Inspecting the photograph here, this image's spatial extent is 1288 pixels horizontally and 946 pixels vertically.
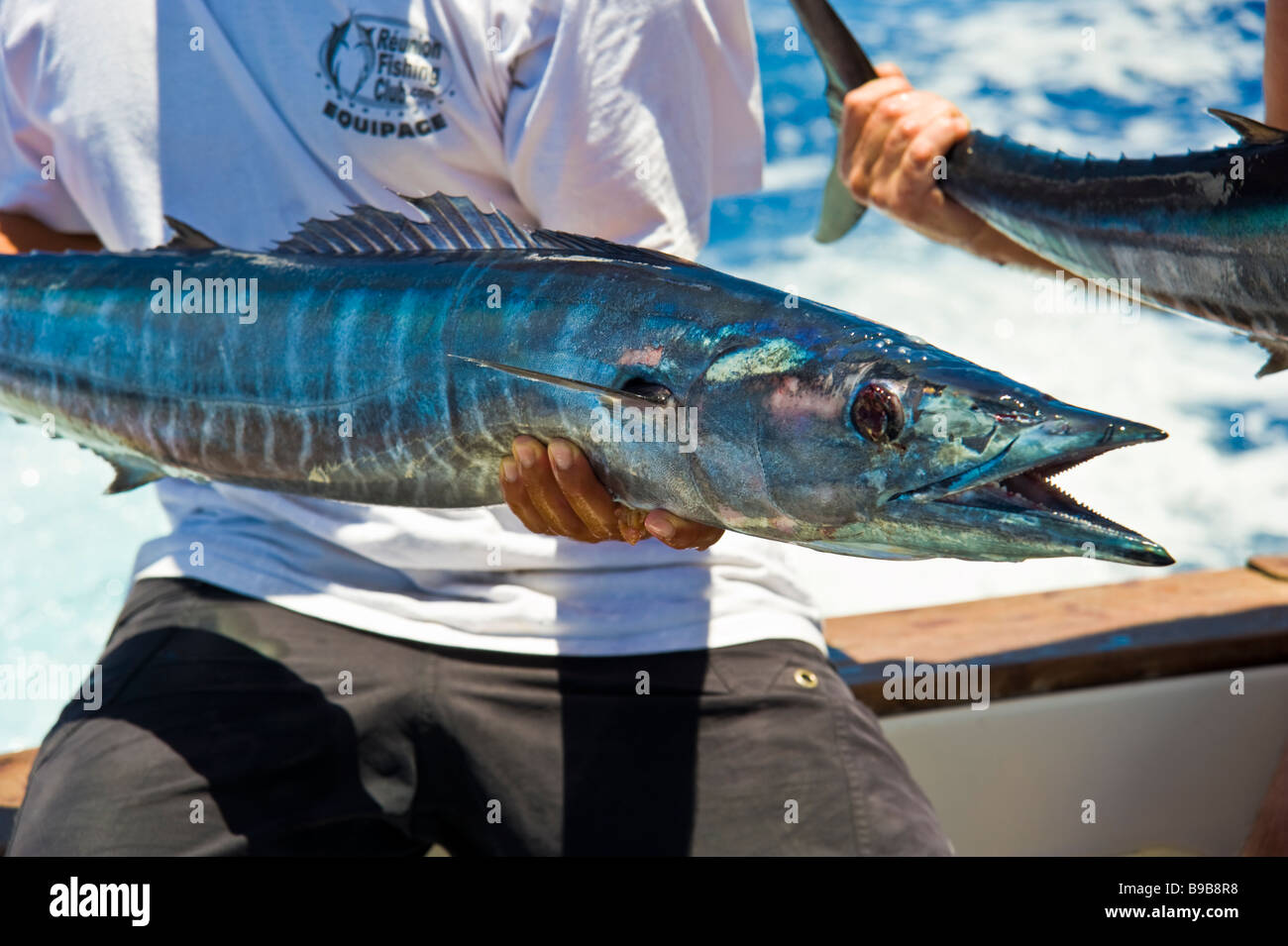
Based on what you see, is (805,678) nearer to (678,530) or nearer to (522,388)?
(678,530)

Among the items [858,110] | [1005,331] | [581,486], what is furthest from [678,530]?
[1005,331]

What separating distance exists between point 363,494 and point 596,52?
97cm

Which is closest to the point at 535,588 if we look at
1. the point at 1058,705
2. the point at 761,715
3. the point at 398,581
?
the point at 398,581

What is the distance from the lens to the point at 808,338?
1218mm

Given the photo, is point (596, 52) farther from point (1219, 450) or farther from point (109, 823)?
point (1219, 450)

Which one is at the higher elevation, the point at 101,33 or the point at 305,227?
the point at 101,33

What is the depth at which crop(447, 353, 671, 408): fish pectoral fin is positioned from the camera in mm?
1255

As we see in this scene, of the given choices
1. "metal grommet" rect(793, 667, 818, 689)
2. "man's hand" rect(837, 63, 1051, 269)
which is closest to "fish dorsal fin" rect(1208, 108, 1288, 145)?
"man's hand" rect(837, 63, 1051, 269)

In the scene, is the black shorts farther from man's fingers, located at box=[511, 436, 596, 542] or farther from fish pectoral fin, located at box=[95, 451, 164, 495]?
man's fingers, located at box=[511, 436, 596, 542]

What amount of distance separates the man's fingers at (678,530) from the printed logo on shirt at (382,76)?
40.3 inches

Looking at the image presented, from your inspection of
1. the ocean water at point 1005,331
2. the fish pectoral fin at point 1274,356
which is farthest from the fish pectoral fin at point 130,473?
the ocean water at point 1005,331

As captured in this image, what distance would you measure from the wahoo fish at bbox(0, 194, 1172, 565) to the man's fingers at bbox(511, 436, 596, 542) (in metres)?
0.02

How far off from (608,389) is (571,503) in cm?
22

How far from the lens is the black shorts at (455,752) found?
1.77m
